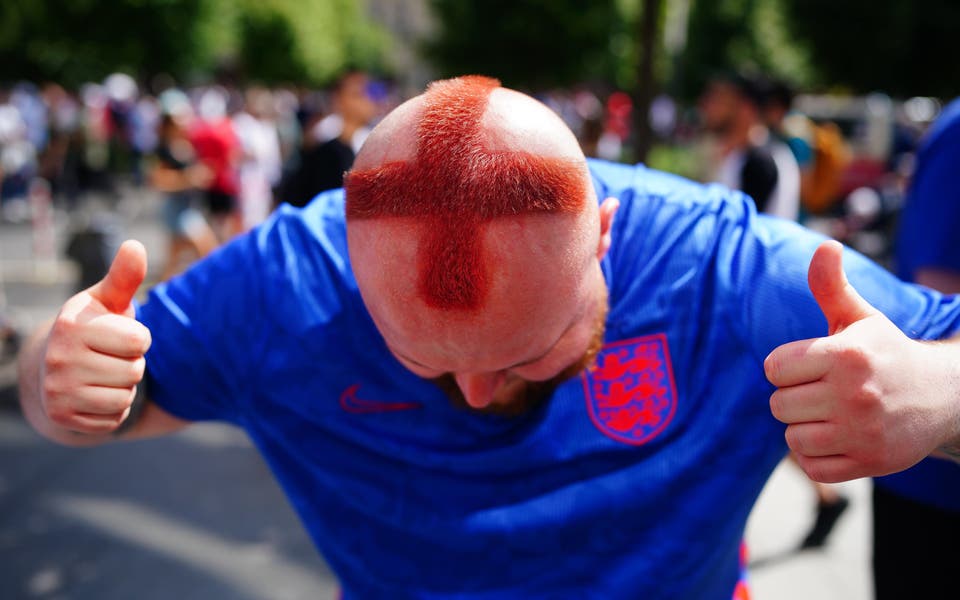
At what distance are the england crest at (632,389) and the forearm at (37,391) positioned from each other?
0.79 m

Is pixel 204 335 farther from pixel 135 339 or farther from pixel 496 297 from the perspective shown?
pixel 496 297

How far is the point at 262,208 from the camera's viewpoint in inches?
325

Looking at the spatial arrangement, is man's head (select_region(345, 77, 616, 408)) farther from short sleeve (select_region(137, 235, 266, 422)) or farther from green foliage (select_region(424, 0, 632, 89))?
green foliage (select_region(424, 0, 632, 89))

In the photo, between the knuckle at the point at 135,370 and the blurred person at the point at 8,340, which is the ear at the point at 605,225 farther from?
the blurred person at the point at 8,340

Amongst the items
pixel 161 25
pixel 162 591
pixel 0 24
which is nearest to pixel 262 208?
pixel 162 591

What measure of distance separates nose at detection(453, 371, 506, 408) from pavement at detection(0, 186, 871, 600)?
93.3 inches

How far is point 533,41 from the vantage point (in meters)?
27.2

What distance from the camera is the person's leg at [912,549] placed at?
170 centimetres

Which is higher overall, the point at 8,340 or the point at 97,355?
Answer: the point at 97,355

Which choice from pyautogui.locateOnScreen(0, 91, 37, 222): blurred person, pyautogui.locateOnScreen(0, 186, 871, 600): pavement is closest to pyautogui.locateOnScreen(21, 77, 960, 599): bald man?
pyautogui.locateOnScreen(0, 186, 871, 600): pavement

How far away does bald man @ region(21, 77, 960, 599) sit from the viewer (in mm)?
1042

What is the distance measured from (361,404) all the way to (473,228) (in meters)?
0.47

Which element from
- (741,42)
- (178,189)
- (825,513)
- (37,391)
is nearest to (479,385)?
(37,391)

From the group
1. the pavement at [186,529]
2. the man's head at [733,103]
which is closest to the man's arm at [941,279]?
the pavement at [186,529]
